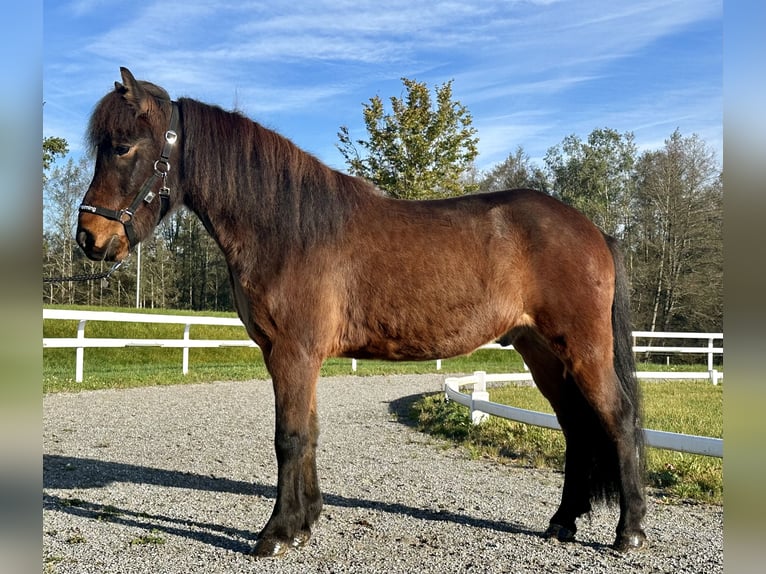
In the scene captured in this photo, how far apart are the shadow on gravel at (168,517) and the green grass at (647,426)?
1675 millimetres

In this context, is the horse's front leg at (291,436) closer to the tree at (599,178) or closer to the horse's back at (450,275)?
the horse's back at (450,275)

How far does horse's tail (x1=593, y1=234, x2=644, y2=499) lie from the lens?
393 cm

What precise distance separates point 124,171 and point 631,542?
4008 mm

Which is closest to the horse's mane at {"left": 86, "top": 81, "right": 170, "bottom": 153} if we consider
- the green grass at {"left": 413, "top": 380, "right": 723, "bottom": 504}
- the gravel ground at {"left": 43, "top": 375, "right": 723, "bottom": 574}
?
the gravel ground at {"left": 43, "top": 375, "right": 723, "bottom": 574}

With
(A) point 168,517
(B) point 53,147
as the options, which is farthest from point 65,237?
(A) point 168,517

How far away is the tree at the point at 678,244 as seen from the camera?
22.7 meters

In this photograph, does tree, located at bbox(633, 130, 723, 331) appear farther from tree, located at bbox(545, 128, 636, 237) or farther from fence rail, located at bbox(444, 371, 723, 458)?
fence rail, located at bbox(444, 371, 723, 458)

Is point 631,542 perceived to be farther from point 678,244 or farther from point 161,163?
point 678,244

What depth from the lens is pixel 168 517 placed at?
4223 mm

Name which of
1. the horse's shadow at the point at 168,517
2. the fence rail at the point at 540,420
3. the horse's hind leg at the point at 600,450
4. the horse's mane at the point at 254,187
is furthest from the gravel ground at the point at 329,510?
the horse's mane at the point at 254,187
